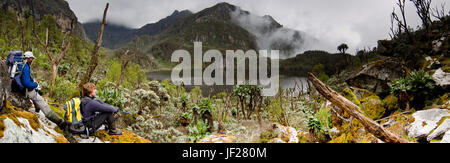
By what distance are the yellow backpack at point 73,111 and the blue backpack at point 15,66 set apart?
1.09 meters

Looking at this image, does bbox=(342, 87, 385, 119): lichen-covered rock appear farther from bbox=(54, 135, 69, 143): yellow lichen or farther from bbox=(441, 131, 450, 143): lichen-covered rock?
bbox=(54, 135, 69, 143): yellow lichen

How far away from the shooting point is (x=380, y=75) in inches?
387

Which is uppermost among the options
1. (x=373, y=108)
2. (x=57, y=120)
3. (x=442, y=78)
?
(x=442, y=78)

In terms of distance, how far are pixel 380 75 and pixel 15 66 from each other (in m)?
13.8

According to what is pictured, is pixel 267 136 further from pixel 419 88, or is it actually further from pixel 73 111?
pixel 419 88

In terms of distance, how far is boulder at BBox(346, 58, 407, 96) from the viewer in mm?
9547

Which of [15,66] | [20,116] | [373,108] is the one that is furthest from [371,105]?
[15,66]

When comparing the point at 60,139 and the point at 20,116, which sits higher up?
the point at 20,116

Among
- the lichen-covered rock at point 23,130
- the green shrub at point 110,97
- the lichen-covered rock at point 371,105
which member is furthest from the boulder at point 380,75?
the lichen-covered rock at point 23,130

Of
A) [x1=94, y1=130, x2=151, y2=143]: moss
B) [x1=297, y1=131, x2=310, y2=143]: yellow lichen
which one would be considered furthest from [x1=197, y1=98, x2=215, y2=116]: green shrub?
[x1=297, y1=131, x2=310, y2=143]: yellow lichen

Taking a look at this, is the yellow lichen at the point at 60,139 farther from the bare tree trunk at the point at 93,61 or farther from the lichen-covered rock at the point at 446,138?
the lichen-covered rock at the point at 446,138
